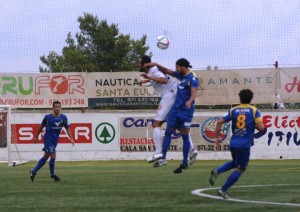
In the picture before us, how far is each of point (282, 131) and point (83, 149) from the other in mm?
9746

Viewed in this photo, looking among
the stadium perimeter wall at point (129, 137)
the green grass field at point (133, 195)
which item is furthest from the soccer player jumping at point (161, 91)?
the stadium perimeter wall at point (129, 137)

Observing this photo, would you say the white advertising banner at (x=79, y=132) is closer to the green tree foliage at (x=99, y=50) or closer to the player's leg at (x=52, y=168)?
the green tree foliage at (x=99, y=50)

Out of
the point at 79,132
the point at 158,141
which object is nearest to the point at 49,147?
the point at 158,141

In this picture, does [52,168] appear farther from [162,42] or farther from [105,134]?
[105,134]

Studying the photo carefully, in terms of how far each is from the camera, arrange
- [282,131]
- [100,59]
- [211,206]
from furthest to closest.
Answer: [100,59]
[282,131]
[211,206]

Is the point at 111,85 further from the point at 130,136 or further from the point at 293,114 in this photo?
the point at 293,114

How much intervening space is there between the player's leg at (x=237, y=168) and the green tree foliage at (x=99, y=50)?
27935 millimetres

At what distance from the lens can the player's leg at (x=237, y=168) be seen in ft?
41.9

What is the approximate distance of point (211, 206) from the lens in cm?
1162

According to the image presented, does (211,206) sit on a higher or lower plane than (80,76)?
lower

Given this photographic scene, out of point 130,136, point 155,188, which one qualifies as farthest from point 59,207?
point 130,136

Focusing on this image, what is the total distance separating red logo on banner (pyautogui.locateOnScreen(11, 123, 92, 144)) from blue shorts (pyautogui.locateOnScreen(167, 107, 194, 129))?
18.8m

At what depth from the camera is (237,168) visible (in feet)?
42.9

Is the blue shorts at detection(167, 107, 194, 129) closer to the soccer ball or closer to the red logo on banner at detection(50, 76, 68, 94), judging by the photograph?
the soccer ball
